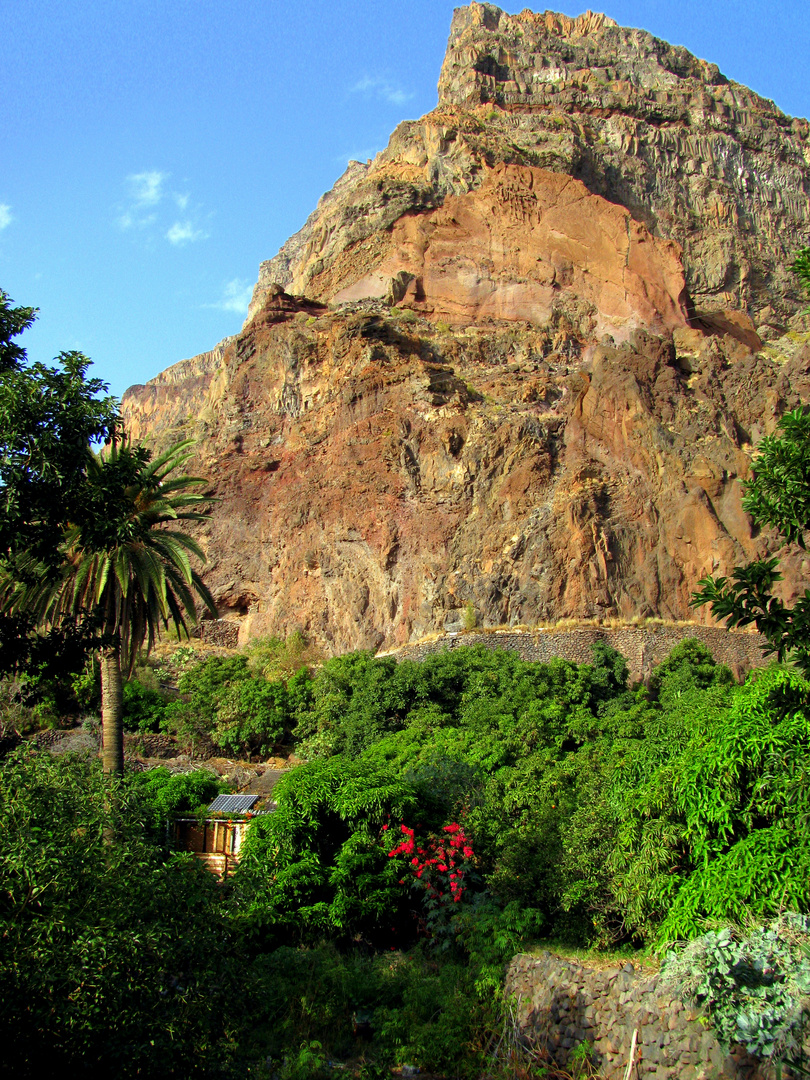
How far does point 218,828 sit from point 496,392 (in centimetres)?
2907

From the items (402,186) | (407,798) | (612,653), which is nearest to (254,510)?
(612,653)

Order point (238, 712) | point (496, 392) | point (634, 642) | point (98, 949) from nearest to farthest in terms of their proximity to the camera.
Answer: point (98, 949) < point (238, 712) < point (634, 642) < point (496, 392)

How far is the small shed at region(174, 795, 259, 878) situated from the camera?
809 inches

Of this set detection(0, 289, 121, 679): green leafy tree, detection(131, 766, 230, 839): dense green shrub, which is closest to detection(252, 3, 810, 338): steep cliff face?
detection(131, 766, 230, 839): dense green shrub

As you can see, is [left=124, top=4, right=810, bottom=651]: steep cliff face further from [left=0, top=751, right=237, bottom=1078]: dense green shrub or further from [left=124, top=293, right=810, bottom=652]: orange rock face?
[left=0, top=751, right=237, bottom=1078]: dense green shrub

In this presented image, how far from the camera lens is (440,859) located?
54.7 feet

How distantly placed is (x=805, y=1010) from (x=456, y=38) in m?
84.7

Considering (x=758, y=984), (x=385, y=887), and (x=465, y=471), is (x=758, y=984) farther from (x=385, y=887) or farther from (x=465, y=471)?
(x=465, y=471)

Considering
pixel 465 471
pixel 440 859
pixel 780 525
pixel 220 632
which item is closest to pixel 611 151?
pixel 465 471

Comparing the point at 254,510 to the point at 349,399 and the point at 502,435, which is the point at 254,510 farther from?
the point at 502,435

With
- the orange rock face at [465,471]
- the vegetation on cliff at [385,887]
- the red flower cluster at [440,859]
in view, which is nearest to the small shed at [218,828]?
the vegetation on cliff at [385,887]

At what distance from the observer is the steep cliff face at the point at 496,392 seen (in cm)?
3900

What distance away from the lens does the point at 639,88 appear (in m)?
75.6

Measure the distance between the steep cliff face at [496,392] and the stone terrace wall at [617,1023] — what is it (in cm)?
2508
